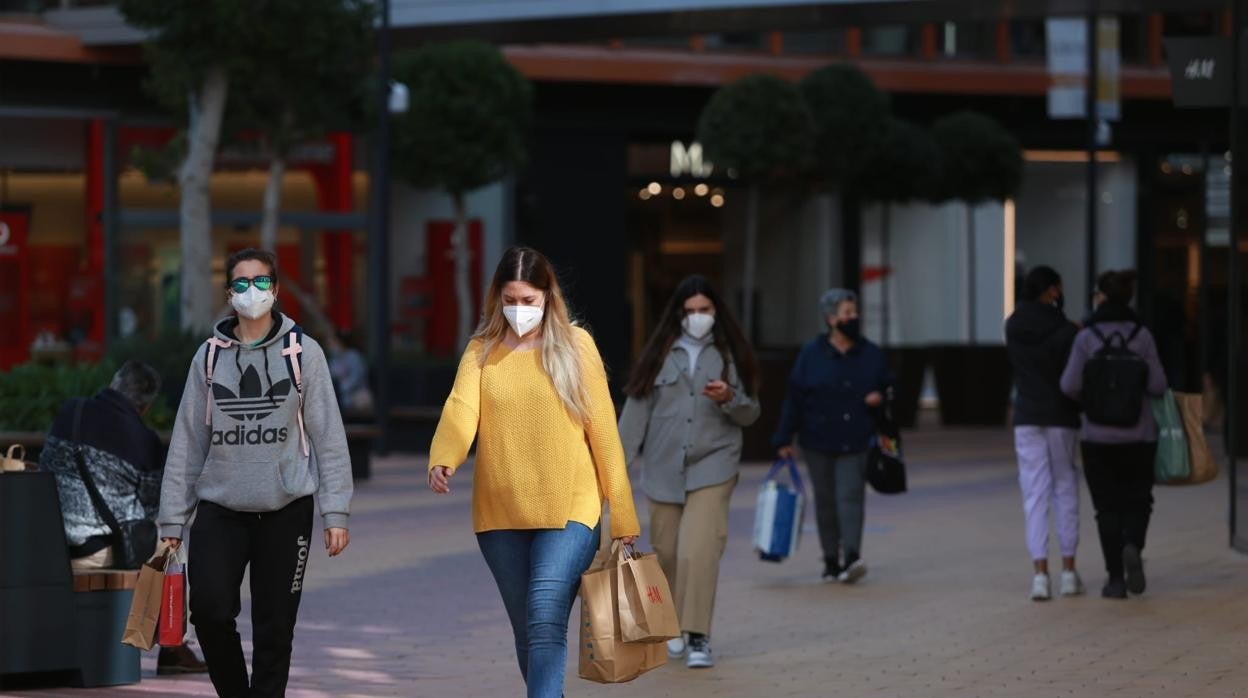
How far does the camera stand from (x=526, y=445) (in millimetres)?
6797

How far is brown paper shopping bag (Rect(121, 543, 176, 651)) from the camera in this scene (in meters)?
7.14

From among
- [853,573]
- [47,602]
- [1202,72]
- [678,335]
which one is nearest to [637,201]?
[1202,72]

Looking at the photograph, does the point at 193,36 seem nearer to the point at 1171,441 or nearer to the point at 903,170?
the point at 903,170

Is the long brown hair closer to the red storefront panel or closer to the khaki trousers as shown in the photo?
the khaki trousers

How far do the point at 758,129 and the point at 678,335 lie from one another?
1430 cm

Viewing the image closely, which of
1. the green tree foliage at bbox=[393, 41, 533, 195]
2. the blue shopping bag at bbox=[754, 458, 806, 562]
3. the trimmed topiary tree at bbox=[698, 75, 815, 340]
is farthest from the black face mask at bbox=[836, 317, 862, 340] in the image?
the green tree foliage at bbox=[393, 41, 533, 195]

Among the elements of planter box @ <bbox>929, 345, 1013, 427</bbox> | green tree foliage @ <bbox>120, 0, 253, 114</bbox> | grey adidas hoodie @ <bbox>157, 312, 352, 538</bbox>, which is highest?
green tree foliage @ <bbox>120, 0, 253, 114</bbox>

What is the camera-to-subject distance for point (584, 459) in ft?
22.5

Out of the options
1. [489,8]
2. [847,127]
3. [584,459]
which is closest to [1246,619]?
[584,459]

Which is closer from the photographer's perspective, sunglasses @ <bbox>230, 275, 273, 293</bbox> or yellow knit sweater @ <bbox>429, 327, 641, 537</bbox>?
yellow knit sweater @ <bbox>429, 327, 641, 537</bbox>

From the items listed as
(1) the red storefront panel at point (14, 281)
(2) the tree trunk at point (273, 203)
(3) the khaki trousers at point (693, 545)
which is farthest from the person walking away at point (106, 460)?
(1) the red storefront panel at point (14, 281)

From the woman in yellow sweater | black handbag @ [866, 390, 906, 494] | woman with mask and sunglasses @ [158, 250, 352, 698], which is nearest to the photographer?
the woman in yellow sweater

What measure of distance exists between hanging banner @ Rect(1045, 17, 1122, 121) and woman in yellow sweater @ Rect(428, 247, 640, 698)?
71.9ft

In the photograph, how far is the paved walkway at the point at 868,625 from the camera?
9.06 metres
